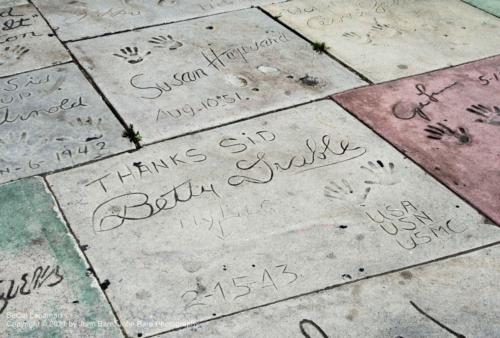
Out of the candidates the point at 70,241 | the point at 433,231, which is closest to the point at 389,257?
the point at 433,231

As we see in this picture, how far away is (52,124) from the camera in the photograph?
3.88 metres

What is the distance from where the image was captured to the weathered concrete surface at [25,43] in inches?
178

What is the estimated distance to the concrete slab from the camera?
3.59 metres

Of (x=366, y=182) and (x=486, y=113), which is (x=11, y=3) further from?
(x=486, y=113)

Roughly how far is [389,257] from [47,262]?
1393mm

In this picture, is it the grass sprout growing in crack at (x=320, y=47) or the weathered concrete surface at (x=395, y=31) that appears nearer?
the weathered concrete surface at (x=395, y=31)

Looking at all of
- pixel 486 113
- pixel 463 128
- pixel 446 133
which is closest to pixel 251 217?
pixel 446 133

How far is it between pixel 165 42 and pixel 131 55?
0.28 meters

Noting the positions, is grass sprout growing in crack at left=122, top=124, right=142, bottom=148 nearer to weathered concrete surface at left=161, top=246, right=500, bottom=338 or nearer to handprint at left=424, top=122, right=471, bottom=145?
weathered concrete surface at left=161, top=246, right=500, bottom=338

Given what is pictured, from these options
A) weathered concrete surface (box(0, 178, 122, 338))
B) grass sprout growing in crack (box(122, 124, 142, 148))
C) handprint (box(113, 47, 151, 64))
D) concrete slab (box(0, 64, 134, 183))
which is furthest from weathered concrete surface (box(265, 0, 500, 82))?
weathered concrete surface (box(0, 178, 122, 338))

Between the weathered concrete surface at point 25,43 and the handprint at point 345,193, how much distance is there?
6.96 feet

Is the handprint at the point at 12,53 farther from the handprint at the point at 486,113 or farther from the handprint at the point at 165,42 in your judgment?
the handprint at the point at 486,113

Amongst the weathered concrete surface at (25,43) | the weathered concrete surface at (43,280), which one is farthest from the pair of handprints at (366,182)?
the weathered concrete surface at (25,43)
